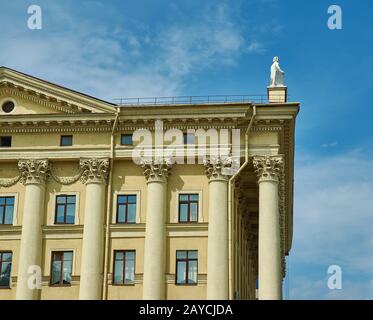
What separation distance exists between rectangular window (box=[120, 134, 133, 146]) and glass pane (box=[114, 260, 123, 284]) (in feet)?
24.1

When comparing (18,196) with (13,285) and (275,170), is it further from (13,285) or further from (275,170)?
(275,170)

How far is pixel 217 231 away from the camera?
164 feet

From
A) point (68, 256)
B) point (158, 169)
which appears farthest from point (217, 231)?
point (68, 256)

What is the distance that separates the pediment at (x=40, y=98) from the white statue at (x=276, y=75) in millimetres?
10583

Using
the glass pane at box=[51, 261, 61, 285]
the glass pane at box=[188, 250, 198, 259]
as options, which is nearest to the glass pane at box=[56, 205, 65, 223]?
the glass pane at box=[51, 261, 61, 285]

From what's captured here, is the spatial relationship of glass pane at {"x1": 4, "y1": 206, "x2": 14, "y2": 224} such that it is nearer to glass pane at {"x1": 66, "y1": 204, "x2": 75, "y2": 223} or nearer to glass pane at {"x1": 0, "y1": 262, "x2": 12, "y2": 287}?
glass pane at {"x1": 0, "y1": 262, "x2": 12, "y2": 287}

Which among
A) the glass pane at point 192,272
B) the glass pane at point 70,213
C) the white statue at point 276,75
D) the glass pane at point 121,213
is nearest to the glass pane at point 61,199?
the glass pane at point 70,213

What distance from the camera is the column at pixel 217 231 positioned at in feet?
161

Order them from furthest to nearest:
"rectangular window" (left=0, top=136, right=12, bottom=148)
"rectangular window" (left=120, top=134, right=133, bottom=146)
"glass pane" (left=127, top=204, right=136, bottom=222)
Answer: "rectangular window" (left=0, top=136, right=12, bottom=148) → "rectangular window" (left=120, top=134, right=133, bottom=146) → "glass pane" (left=127, top=204, right=136, bottom=222)

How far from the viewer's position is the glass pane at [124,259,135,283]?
165 feet

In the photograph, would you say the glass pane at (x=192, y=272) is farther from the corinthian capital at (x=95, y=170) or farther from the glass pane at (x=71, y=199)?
the glass pane at (x=71, y=199)

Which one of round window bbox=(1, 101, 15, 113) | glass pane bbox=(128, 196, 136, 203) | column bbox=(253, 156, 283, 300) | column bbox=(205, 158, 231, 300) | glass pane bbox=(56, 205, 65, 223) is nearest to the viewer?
column bbox=(205, 158, 231, 300)

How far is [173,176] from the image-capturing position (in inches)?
2061
